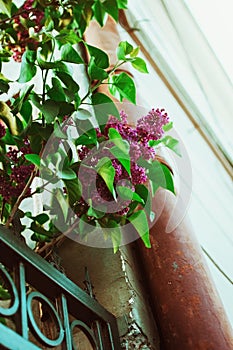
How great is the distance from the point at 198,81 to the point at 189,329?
1.52 m

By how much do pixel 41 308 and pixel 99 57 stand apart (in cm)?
43

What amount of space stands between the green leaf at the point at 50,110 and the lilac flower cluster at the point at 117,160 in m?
0.08

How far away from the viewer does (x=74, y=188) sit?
833mm

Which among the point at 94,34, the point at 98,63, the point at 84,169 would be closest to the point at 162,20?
the point at 94,34

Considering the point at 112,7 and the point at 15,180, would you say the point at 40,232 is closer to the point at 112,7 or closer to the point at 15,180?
the point at 15,180

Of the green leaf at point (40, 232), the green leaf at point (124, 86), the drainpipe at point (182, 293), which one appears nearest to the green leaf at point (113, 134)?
the green leaf at point (124, 86)

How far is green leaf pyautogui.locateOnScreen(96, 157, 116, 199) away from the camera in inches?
30.9

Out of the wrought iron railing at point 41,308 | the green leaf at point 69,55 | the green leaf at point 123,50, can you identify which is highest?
the green leaf at point 123,50

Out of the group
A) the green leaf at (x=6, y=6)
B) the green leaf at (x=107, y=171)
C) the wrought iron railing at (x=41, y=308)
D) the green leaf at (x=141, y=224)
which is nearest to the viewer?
the wrought iron railing at (x=41, y=308)

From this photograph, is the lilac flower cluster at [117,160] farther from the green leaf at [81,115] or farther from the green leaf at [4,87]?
the green leaf at [4,87]

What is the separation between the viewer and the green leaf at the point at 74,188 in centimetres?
83

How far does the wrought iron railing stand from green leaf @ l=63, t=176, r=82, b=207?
0.12 m

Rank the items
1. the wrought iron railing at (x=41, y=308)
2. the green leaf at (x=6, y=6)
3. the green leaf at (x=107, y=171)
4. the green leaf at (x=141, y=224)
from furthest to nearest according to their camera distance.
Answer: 1. the green leaf at (x=6, y=6)
2. the green leaf at (x=141, y=224)
3. the green leaf at (x=107, y=171)
4. the wrought iron railing at (x=41, y=308)

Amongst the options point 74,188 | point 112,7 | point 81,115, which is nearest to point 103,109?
point 81,115
